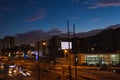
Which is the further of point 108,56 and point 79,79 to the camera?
point 108,56

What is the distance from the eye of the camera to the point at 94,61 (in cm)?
9662

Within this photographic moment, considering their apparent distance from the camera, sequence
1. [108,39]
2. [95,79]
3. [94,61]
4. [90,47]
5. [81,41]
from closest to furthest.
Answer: [95,79]
[94,61]
[108,39]
[90,47]
[81,41]

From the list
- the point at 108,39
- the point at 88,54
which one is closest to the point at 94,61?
the point at 88,54

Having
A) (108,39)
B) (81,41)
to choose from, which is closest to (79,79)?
(108,39)

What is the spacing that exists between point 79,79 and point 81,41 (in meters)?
127

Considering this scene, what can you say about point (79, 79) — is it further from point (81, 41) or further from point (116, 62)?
point (81, 41)

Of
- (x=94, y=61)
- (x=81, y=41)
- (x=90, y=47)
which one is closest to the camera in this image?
(x=94, y=61)

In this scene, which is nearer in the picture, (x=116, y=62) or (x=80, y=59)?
(x=116, y=62)

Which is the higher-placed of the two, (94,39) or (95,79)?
(94,39)

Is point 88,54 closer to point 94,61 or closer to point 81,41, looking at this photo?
point 94,61

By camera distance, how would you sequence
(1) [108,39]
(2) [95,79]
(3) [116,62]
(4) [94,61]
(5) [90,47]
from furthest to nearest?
(5) [90,47] < (1) [108,39] < (4) [94,61] < (3) [116,62] < (2) [95,79]

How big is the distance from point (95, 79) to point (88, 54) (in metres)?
53.2

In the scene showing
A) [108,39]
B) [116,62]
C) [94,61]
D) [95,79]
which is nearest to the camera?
[95,79]

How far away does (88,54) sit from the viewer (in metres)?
98.5
